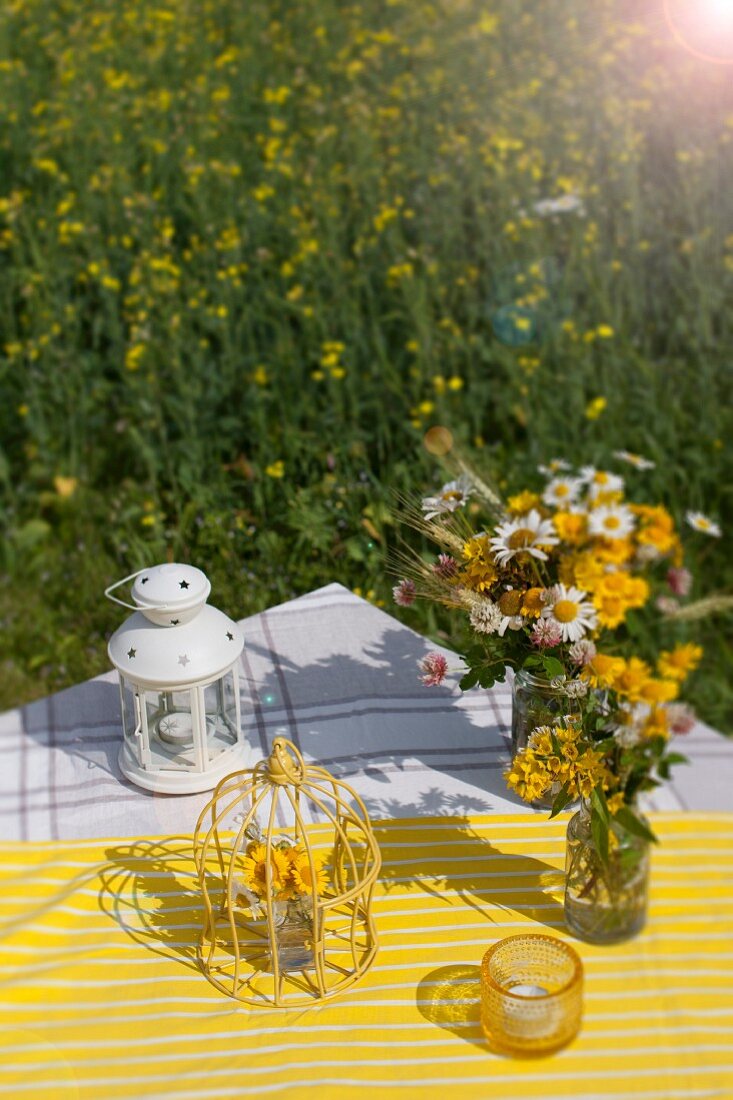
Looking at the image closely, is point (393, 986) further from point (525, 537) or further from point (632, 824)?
point (525, 537)

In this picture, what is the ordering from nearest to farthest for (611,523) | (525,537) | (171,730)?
(611,523), (525,537), (171,730)

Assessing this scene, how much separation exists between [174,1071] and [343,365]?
2592 mm

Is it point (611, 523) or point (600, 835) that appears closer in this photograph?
point (611, 523)

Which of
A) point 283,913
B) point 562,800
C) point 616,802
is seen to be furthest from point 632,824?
point 283,913

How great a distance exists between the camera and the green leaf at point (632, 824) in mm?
1534

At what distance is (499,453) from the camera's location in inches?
146

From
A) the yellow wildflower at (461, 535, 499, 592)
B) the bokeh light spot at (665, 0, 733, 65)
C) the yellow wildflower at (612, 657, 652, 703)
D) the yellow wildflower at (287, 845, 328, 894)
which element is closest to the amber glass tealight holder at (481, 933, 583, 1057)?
the yellow wildflower at (287, 845, 328, 894)

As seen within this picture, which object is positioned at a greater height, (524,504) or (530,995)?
(524,504)

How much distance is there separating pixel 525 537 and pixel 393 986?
2.11 ft

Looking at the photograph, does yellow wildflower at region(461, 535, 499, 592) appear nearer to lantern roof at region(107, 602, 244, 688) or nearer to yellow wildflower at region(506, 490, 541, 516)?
yellow wildflower at region(506, 490, 541, 516)

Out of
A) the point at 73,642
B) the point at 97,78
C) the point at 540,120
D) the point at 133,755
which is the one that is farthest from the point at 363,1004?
the point at 97,78

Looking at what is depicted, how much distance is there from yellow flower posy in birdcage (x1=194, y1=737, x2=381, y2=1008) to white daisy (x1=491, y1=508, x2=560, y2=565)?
39 cm

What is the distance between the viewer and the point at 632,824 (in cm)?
154

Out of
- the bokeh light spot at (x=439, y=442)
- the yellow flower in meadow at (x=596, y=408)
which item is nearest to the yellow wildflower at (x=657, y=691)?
the bokeh light spot at (x=439, y=442)
